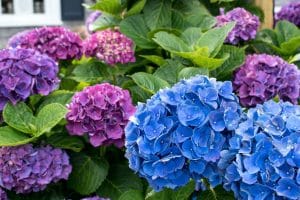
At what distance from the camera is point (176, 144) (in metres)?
1.07

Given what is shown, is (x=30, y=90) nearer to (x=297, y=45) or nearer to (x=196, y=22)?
(x=196, y=22)

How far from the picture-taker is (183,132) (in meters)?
1.07

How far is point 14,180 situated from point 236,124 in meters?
0.59

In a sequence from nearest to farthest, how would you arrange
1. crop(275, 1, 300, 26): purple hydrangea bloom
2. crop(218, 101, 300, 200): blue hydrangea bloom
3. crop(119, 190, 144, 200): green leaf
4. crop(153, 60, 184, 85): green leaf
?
crop(218, 101, 300, 200): blue hydrangea bloom, crop(119, 190, 144, 200): green leaf, crop(153, 60, 184, 85): green leaf, crop(275, 1, 300, 26): purple hydrangea bloom

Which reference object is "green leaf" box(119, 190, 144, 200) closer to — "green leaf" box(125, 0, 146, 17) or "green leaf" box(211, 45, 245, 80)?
"green leaf" box(211, 45, 245, 80)

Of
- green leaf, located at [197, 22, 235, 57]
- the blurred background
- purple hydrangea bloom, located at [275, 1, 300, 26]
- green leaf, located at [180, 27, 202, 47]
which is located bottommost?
the blurred background

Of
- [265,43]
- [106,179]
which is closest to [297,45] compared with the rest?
[265,43]

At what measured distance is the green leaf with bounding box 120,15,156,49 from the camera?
69.9 inches

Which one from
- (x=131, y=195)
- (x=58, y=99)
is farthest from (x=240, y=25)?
(x=131, y=195)

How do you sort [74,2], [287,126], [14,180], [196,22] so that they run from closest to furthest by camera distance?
[287,126], [14,180], [196,22], [74,2]

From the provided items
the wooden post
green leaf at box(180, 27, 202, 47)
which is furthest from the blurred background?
green leaf at box(180, 27, 202, 47)

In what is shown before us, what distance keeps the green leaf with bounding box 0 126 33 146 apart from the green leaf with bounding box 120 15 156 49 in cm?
49

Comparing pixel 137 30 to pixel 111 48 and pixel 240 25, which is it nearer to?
pixel 111 48

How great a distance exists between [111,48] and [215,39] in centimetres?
33
